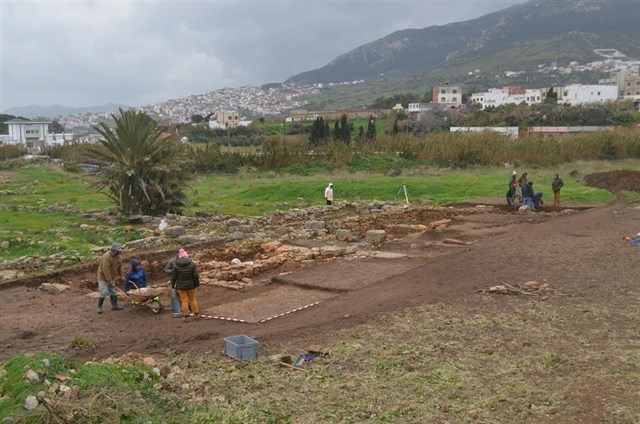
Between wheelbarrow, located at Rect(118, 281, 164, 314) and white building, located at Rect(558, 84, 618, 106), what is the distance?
117 m

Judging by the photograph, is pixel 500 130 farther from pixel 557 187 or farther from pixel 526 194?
pixel 526 194

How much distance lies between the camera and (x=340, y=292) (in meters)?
13.5

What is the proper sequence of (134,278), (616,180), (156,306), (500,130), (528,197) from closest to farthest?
(156,306)
(134,278)
(528,197)
(616,180)
(500,130)

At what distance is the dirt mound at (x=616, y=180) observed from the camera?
30795 millimetres

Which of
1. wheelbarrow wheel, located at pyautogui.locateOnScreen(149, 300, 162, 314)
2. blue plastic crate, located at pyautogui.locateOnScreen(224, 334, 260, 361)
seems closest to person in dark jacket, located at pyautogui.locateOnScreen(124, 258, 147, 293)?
wheelbarrow wheel, located at pyautogui.locateOnScreen(149, 300, 162, 314)

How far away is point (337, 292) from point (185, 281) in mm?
3351

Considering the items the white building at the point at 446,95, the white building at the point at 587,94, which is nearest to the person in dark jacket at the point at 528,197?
the white building at the point at 587,94

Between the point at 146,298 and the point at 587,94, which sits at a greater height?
the point at 587,94

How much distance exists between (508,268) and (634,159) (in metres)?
37.3

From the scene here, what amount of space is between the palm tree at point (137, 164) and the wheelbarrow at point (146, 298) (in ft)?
36.7

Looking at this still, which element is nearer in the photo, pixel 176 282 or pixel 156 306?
pixel 176 282

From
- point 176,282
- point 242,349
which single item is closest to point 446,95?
point 176,282

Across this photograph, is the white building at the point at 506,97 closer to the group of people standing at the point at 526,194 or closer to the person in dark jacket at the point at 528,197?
the group of people standing at the point at 526,194

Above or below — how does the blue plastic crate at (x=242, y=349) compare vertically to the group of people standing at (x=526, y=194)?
below
